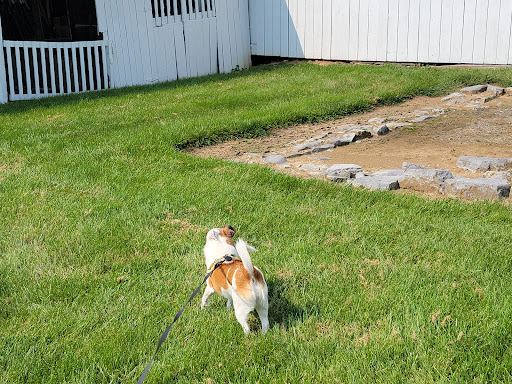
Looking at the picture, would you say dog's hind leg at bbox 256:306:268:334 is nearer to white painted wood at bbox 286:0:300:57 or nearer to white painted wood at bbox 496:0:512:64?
white painted wood at bbox 496:0:512:64

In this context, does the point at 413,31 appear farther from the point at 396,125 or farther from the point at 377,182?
the point at 377,182

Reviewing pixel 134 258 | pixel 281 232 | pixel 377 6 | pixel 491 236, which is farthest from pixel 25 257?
pixel 377 6

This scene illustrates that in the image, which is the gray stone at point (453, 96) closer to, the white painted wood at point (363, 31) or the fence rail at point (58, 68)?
the white painted wood at point (363, 31)

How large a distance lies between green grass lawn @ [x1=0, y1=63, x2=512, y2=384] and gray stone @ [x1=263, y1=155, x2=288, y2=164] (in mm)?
630

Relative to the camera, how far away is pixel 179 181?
16.9 ft

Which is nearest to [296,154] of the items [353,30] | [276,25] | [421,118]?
[421,118]

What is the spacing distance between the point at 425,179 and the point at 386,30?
27.4 feet

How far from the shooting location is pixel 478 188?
16.2 feet

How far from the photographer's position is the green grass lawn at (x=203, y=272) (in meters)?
2.61

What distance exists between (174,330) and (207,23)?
10.8m

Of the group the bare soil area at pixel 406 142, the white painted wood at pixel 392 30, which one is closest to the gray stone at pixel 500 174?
the bare soil area at pixel 406 142

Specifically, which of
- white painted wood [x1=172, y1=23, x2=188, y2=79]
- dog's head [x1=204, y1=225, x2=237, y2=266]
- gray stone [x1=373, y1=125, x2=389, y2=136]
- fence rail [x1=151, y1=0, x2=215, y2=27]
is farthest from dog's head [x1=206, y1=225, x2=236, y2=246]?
white painted wood [x1=172, y1=23, x2=188, y2=79]

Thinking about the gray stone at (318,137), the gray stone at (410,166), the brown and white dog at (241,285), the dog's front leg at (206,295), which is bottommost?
the gray stone at (318,137)

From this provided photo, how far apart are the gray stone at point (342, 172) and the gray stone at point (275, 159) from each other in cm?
67
